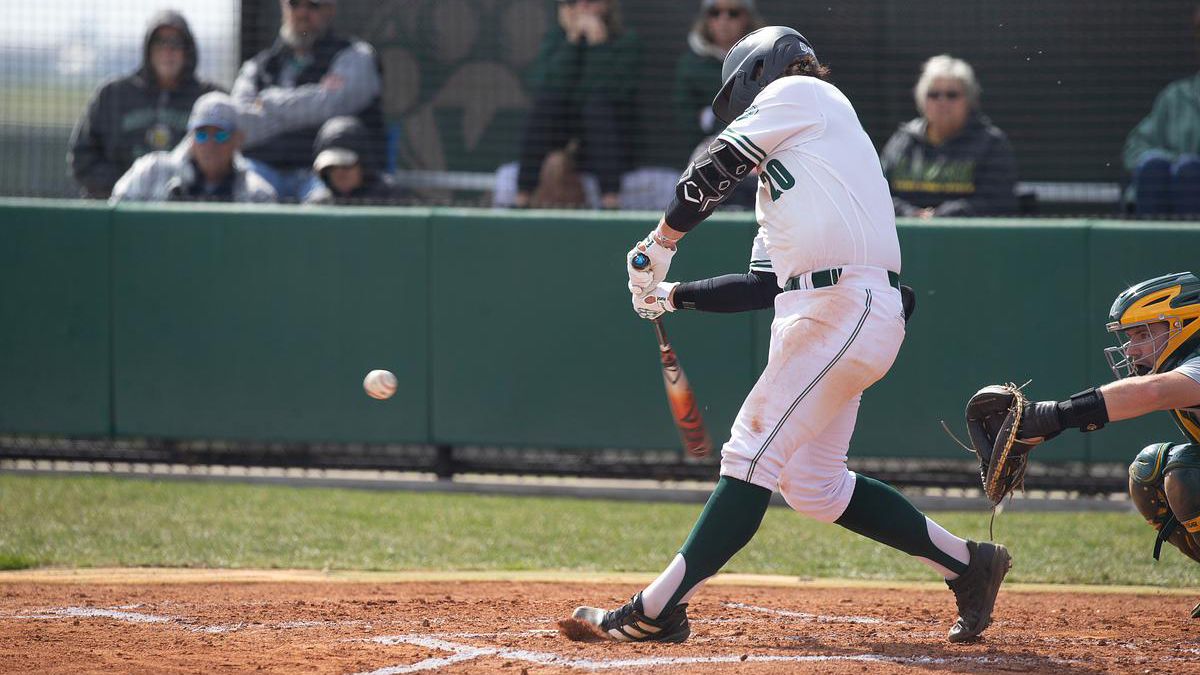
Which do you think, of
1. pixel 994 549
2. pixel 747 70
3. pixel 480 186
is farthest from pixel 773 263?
pixel 480 186

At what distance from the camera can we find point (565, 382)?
Result: 7.63m

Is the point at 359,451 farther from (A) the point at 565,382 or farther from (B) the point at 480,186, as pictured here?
(B) the point at 480,186

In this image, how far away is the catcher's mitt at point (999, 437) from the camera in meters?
3.85

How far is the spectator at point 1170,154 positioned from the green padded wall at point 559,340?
251cm

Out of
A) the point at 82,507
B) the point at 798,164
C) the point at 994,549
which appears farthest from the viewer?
the point at 82,507

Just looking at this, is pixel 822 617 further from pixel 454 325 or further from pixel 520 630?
pixel 454 325

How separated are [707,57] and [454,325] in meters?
2.45

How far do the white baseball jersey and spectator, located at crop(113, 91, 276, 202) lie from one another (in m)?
5.14

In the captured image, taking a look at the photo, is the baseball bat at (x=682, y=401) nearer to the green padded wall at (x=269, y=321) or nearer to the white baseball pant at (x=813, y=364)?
the white baseball pant at (x=813, y=364)

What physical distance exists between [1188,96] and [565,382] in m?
4.15

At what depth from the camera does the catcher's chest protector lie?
418 centimetres

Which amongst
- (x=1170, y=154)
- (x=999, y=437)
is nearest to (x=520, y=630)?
(x=999, y=437)

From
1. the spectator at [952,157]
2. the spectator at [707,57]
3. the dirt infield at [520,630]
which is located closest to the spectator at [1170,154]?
the spectator at [952,157]

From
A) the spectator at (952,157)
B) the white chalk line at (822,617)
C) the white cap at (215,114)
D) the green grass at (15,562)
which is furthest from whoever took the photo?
the white cap at (215,114)
